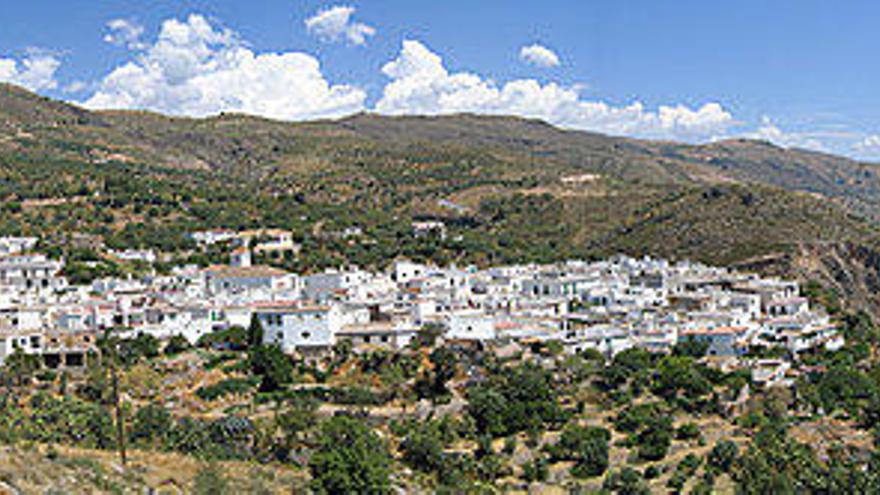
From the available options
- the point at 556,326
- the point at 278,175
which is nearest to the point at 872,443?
the point at 556,326

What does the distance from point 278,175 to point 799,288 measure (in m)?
72.7

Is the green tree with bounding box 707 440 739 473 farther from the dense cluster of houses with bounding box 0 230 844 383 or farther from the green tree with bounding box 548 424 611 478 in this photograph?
the dense cluster of houses with bounding box 0 230 844 383

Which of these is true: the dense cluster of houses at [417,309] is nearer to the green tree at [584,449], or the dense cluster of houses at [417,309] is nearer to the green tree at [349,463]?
the green tree at [584,449]

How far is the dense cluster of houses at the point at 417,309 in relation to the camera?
39031 millimetres

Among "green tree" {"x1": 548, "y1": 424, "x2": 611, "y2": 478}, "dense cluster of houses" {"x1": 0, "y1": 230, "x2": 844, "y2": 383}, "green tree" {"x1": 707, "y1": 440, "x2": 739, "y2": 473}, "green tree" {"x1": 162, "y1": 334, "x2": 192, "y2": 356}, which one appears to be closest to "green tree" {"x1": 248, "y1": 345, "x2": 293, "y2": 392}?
"dense cluster of houses" {"x1": 0, "y1": 230, "x2": 844, "y2": 383}

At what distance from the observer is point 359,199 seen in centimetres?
9594

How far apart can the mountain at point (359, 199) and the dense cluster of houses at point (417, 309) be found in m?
10.7

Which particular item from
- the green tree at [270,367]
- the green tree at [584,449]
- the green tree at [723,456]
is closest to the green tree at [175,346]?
the green tree at [270,367]

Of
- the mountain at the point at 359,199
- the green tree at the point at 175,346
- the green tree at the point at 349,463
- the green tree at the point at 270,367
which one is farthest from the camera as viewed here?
the mountain at the point at 359,199

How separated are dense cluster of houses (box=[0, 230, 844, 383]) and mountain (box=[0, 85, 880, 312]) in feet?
35.2

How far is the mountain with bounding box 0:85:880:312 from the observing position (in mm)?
69500

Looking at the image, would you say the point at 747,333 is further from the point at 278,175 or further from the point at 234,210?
the point at 278,175

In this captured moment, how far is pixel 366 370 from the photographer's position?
36625mm

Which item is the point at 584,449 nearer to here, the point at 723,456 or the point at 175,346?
the point at 723,456
